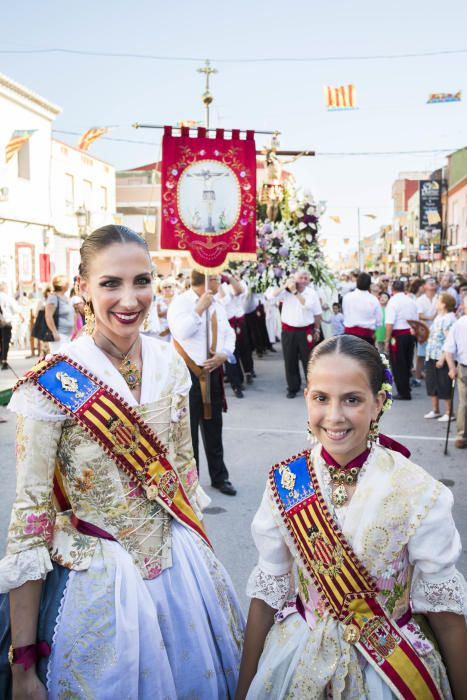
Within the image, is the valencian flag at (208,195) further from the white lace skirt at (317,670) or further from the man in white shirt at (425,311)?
the man in white shirt at (425,311)

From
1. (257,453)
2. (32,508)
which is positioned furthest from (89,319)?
(257,453)

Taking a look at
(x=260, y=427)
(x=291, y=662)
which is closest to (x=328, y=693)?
(x=291, y=662)

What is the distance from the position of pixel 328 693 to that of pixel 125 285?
126 cm

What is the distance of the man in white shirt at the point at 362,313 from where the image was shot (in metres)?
10.0

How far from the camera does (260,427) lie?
7988mm

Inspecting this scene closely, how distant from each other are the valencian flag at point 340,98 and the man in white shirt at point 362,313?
11408 millimetres

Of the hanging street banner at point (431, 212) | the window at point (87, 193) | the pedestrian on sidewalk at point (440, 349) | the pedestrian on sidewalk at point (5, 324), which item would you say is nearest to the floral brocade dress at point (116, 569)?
the pedestrian on sidewalk at point (440, 349)

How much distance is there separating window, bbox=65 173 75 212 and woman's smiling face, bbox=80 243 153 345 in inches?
1036

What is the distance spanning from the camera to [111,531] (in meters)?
1.93

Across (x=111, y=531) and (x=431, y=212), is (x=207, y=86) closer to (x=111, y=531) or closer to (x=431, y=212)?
(x=111, y=531)

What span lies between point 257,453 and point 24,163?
784 inches

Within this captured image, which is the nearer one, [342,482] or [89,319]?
[342,482]

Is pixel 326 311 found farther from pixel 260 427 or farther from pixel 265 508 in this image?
pixel 265 508

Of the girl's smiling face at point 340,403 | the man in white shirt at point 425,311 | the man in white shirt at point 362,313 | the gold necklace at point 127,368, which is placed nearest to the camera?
the girl's smiling face at point 340,403
